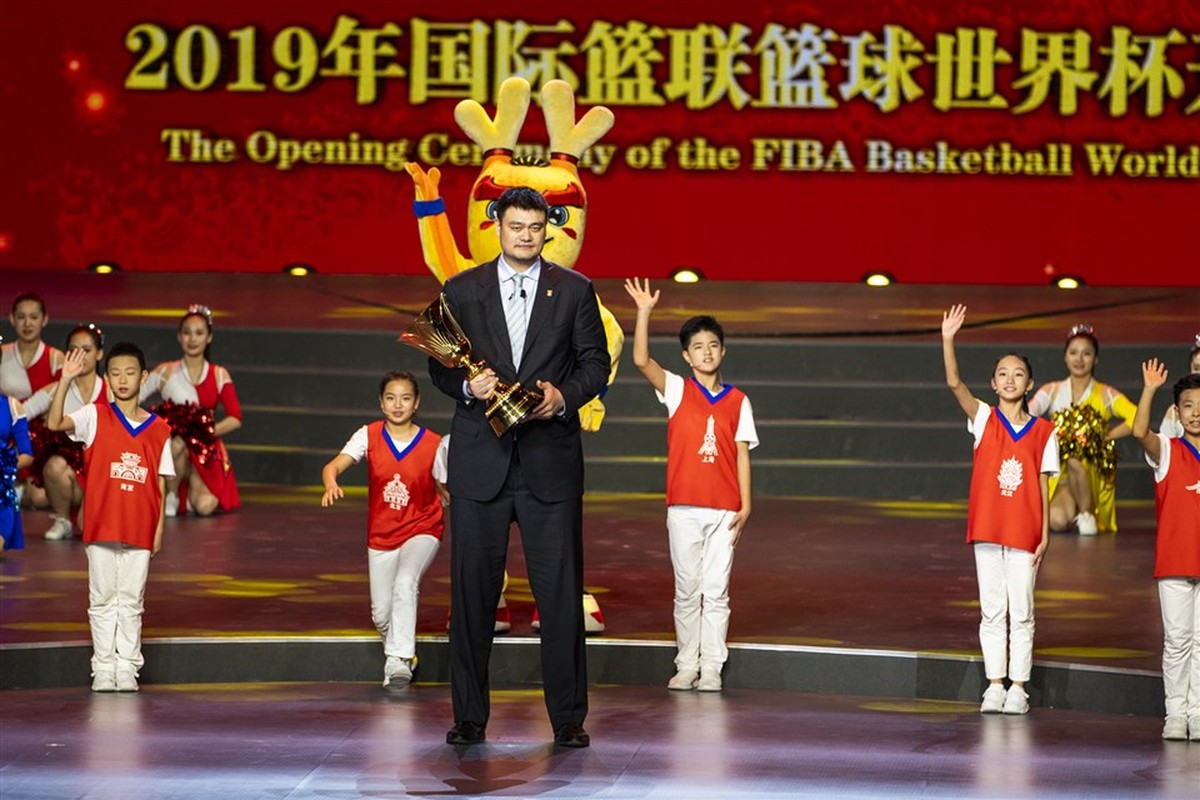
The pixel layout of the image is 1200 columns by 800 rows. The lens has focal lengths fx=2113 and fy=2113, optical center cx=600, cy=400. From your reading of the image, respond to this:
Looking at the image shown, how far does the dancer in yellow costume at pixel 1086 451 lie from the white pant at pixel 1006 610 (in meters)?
3.03

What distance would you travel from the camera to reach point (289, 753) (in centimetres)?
583

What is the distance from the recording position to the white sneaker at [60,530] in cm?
907

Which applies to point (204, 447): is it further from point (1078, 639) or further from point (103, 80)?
point (103, 80)

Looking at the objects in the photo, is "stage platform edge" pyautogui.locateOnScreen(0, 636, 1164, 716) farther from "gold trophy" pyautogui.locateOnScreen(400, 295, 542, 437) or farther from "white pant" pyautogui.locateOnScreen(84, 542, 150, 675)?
"gold trophy" pyautogui.locateOnScreen(400, 295, 542, 437)

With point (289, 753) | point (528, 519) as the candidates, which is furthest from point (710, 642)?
point (289, 753)

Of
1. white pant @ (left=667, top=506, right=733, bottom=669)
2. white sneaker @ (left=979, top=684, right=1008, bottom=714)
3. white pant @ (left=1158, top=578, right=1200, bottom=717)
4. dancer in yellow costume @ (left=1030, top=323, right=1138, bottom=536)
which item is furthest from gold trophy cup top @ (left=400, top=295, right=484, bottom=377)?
dancer in yellow costume @ (left=1030, top=323, right=1138, bottom=536)

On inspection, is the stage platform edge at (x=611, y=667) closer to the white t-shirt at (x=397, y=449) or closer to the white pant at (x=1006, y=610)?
the white pant at (x=1006, y=610)

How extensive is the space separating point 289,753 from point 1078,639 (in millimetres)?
2799

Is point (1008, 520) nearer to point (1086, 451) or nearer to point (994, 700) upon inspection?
point (994, 700)

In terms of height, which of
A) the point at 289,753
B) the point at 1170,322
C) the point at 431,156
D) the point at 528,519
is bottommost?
the point at 289,753

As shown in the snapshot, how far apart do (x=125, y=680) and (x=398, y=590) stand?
0.90 m

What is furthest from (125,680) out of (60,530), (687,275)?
(687,275)

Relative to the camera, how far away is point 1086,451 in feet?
31.7

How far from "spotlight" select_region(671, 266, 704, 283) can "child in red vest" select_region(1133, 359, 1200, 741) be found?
8652mm
